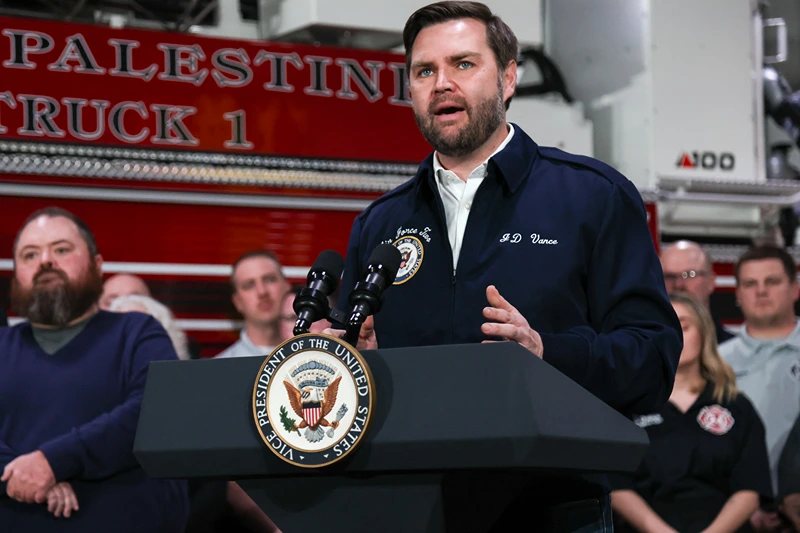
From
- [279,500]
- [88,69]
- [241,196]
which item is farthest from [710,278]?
[279,500]

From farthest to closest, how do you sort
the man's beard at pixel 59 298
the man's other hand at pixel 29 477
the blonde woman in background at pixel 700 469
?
the blonde woman in background at pixel 700 469 → the man's beard at pixel 59 298 → the man's other hand at pixel 29 477

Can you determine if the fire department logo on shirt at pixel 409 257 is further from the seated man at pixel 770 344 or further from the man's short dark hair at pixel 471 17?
the seated man at pixel 770 344

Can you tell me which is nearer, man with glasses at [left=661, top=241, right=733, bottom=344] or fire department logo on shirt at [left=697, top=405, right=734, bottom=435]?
fire department logo on shirt at [left=697, top=405, right=734, bottom=435]

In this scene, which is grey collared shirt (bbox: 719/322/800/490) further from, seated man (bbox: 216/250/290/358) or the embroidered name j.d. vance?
the embroidered name j.d. vance

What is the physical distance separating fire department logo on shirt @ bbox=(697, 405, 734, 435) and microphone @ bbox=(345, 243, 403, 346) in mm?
3027

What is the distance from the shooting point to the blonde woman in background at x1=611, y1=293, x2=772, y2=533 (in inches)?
169

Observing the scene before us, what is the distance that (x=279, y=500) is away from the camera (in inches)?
63.2

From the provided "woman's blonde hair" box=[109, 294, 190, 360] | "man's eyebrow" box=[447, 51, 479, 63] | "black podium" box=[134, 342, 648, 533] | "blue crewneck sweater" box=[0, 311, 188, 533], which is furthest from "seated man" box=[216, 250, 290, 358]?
"black podium" box=[134, 342, 648, 533]

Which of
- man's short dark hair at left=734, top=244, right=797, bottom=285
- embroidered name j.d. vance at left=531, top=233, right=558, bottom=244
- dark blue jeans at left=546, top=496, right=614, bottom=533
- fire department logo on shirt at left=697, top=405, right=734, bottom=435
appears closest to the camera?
dark blue jeans at left=546, top=496, right=614, bottom=533

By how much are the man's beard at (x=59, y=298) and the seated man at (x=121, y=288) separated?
0.65 meters

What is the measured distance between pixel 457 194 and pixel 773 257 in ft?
11.7

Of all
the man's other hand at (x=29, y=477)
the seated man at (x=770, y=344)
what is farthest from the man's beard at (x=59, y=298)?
the seated man at (x=770, y=344)

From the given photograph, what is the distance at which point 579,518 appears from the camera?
1.73 m

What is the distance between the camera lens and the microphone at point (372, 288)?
1602 mm
